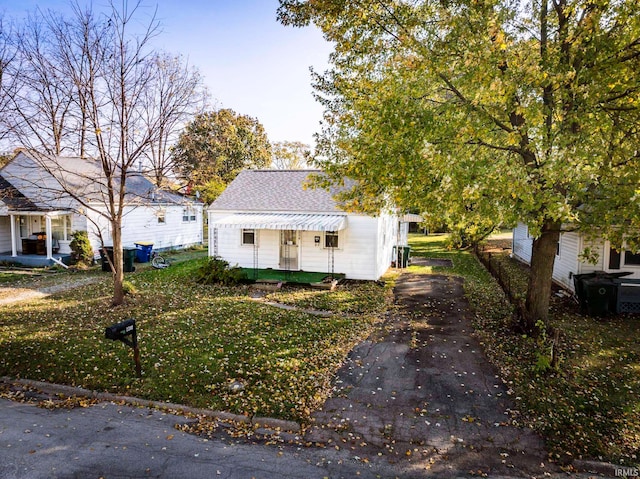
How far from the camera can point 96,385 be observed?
269 inches

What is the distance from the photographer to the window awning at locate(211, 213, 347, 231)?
51.6 feet

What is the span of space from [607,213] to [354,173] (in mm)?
5200

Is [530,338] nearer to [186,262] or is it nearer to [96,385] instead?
[96,385]

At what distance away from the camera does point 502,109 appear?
7.98 metres

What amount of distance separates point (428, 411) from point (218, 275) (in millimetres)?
11907

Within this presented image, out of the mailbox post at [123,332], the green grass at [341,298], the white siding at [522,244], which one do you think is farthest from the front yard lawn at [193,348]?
the white siding at [522,244]

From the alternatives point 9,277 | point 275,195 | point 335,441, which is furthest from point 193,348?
point 9,277

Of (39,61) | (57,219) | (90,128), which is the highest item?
(39,61)

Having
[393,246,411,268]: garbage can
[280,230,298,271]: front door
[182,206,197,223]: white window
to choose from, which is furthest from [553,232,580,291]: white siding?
[182,206,197,223]: white window

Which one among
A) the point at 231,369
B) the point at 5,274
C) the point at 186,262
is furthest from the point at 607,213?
the point at 5,274

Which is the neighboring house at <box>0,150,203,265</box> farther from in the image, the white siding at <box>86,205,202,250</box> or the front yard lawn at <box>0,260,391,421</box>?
the front yard lawn at <box>0,260,391,421</box>

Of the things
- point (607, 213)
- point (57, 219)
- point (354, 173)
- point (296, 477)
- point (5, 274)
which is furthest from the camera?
point (57, 219)

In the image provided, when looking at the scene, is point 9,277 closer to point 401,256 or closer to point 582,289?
point 401,256

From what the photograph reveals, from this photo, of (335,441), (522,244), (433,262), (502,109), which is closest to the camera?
(335,441)
